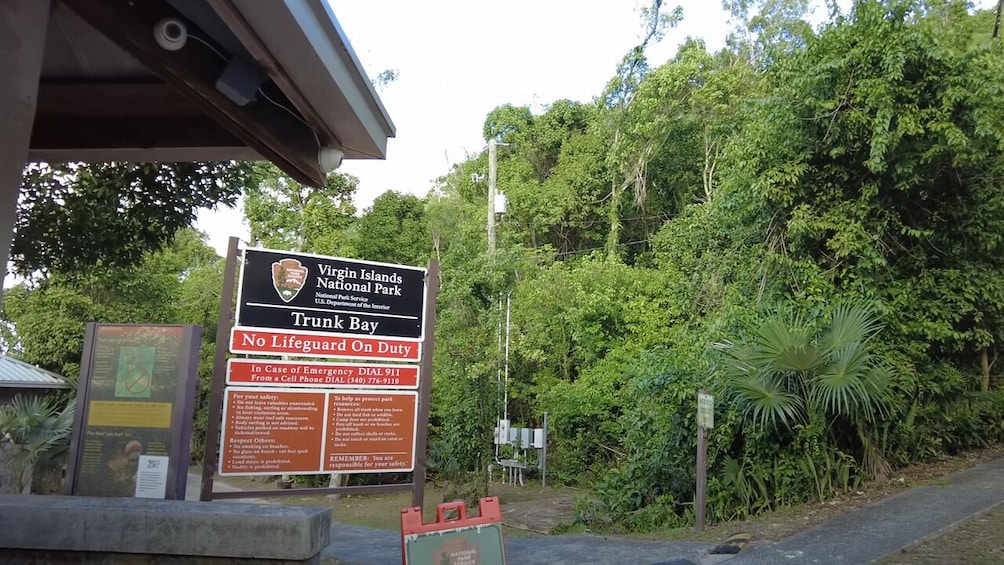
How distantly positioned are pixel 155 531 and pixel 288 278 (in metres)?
2.70

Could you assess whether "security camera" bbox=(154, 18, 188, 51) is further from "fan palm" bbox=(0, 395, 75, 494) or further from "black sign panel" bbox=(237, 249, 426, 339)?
"fan palm" bbox=(0, 395, 75, 494)

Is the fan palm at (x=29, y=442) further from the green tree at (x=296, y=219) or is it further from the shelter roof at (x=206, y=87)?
the green tree at (x=296, y=219)

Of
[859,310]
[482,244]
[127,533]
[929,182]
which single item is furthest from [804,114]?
[482,244]

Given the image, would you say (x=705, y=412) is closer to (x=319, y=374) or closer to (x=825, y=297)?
(x=825, y=297)

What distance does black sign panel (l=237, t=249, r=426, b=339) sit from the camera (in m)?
6.58

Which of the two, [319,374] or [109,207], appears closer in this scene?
[319,374]

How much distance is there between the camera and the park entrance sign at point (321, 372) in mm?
6371

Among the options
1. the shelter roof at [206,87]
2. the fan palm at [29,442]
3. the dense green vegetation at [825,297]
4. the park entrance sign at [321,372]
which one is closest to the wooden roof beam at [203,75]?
the shelter roof at [206,87]

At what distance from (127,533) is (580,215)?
2436cm

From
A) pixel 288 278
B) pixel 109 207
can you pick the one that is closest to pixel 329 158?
pixel 288 278

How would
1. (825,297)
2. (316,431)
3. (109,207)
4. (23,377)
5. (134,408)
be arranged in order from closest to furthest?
(134,408) < (316,431) < (109,207) < (825,297) < (23,377)

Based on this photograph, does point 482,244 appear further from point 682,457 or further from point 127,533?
point 127,533

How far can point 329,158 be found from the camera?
4594mm

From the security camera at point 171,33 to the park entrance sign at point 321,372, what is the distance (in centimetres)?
305
